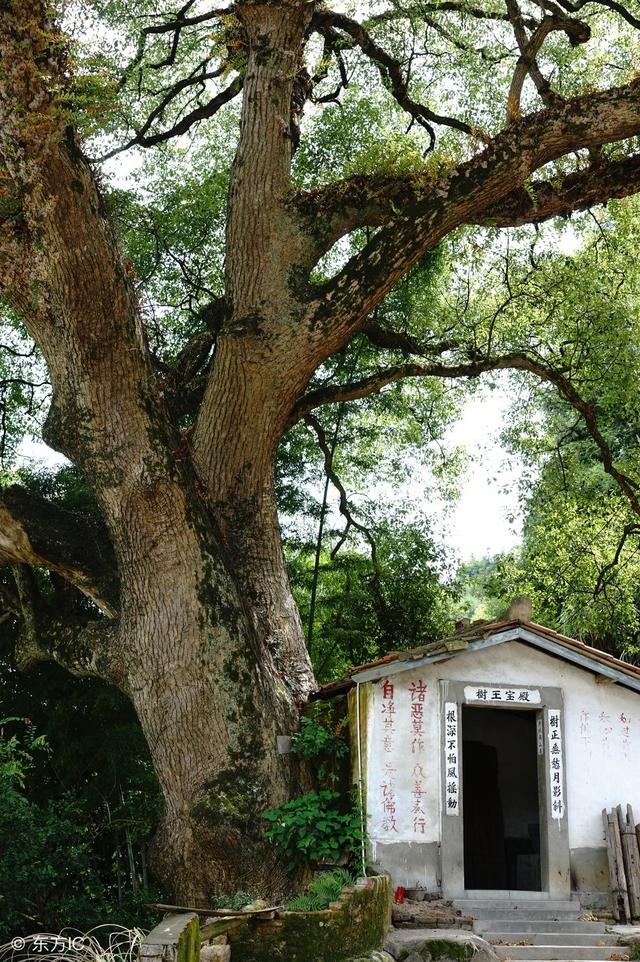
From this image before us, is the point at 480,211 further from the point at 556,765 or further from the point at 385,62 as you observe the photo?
the point at 556,765

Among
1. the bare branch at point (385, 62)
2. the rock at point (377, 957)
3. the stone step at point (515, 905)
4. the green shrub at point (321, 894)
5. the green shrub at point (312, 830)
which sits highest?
the bare branch at point (385, 62)

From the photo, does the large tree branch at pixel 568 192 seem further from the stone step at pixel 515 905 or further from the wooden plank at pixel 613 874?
the stone step at pixel 515 905

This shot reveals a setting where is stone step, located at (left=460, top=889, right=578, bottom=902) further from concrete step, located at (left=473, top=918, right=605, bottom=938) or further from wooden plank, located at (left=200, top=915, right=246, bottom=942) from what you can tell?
wooden plank, located at (left=200, top=915, right=246, bottom=942)

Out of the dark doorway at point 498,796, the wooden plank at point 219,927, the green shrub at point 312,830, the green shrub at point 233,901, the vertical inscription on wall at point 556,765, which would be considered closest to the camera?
the wooden plank at point 219,927

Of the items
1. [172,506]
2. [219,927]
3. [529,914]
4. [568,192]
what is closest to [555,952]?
[529,914]

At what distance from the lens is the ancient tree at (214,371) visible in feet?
28.3

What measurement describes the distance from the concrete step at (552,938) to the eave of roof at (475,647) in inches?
94.6

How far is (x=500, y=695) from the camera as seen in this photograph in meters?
9.73

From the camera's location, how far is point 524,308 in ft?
46.8

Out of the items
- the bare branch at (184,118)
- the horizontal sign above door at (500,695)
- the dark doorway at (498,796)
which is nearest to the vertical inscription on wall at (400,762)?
the horizontal sign above door at (500,695)

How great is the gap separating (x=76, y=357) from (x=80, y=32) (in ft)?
9.80

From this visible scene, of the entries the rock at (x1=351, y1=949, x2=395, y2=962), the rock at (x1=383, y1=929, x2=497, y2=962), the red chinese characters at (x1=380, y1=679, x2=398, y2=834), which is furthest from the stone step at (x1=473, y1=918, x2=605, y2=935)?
the rock at (x1=351, y1=949, x2=395, y2=962)

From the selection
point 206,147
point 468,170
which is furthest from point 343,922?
point 206,147

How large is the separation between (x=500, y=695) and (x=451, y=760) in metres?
0.82
